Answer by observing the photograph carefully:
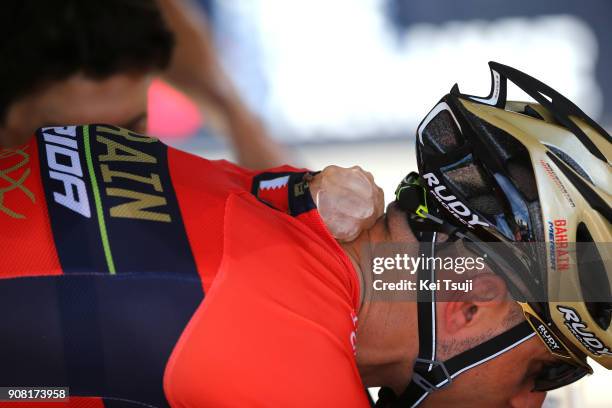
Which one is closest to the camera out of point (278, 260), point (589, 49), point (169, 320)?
point (169, 320)

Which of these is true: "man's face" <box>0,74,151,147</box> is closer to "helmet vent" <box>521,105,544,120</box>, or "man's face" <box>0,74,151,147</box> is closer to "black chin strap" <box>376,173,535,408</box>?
"black chin strap" <box>376,173,535,408</box>

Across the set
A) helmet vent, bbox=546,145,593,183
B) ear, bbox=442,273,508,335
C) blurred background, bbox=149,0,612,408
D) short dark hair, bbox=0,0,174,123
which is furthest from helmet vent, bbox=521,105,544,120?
blurred background, bbox=149,0,612,408

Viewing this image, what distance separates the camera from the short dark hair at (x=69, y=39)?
2088mm

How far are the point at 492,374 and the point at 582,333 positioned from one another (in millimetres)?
255

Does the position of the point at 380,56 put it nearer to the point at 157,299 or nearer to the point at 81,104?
the point at 81,104

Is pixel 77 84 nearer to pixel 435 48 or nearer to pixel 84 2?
pixel 84 2

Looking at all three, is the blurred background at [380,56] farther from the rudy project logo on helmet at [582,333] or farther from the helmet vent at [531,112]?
the rudy project logo on helmet at [582,333]

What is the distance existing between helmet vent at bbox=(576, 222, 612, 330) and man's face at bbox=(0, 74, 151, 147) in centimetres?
129

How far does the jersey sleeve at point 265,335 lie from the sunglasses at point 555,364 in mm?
413

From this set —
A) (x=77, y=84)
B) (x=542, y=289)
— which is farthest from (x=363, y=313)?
(x=77, y=84)

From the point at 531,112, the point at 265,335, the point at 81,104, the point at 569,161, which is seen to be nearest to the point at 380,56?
the point at 81,104

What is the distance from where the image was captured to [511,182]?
1665 millimetres

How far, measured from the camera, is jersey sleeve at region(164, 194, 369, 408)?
1504mm

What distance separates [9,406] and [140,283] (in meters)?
0.39
